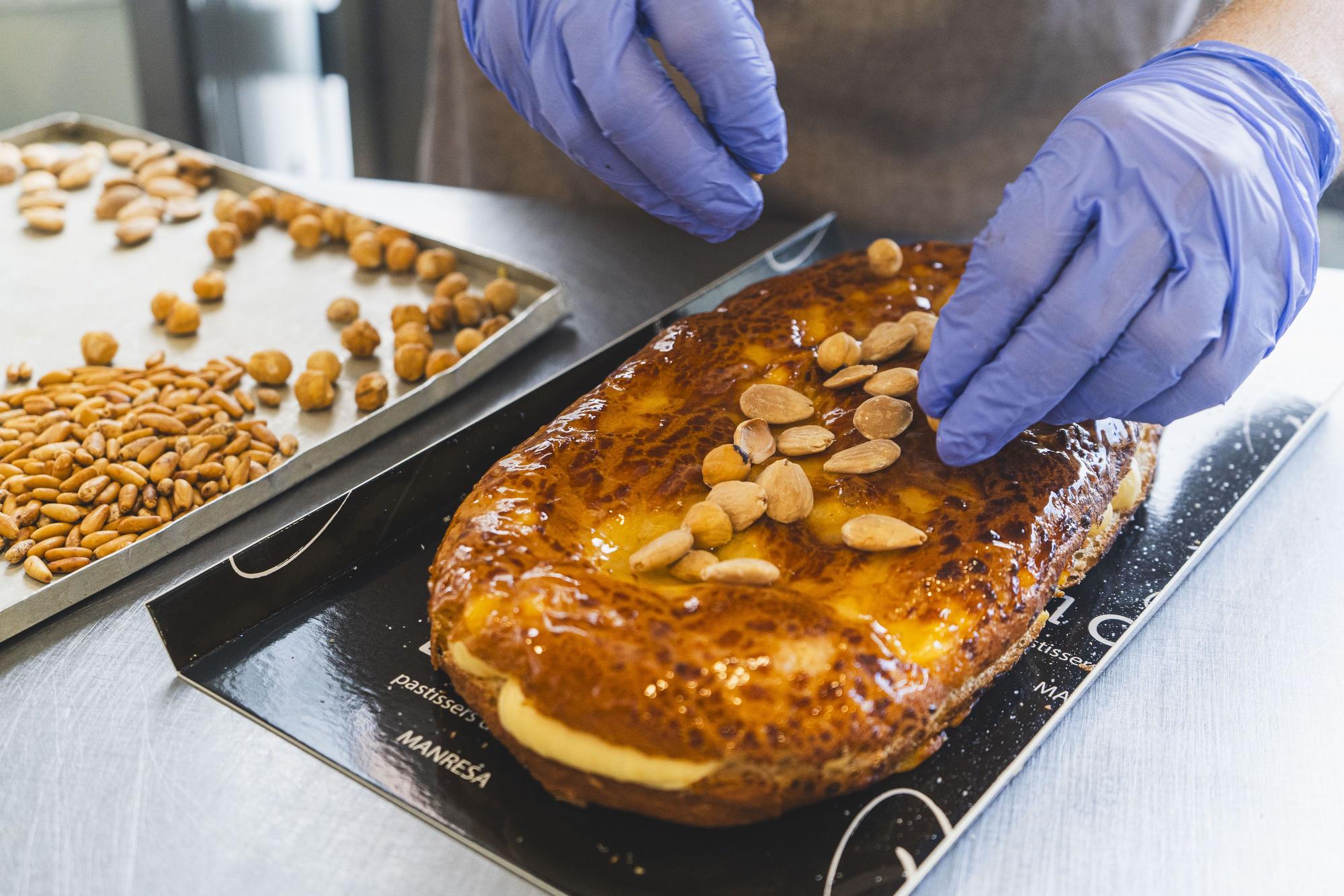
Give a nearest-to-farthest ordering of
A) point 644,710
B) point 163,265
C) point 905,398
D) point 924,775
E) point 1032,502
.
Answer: point 644,710, point 924,775, point 1032,502, point 905,398, point 163,265

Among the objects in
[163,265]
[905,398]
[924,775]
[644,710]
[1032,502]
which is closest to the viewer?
[644,710]

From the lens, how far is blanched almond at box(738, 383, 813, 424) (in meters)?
1.31

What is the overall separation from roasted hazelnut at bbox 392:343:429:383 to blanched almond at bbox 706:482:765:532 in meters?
0.76

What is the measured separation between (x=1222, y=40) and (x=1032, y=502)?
0.66 metres

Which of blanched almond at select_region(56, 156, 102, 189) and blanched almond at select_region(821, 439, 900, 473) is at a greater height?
blanched almond at select_region(821, 439, 900, 473)

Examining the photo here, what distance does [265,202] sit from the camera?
2.20 meters

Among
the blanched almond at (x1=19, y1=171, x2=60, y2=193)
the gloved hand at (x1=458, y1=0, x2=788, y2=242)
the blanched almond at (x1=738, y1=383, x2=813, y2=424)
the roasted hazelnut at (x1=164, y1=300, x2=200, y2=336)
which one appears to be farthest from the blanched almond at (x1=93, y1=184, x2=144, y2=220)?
the blanched almond at (x1=738, y1=383, x2=813, y2=424)

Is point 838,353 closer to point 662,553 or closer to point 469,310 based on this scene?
point 662,553

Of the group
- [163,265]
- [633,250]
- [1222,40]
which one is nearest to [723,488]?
[1222,40]

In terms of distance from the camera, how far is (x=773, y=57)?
216cm

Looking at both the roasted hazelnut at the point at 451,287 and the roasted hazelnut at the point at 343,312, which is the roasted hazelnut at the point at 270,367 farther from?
the roasted hazelnut at the point at 451,287

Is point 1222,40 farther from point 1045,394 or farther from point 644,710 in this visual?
point 644,710

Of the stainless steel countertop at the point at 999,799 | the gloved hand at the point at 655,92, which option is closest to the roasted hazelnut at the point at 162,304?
the stainless steel countertop at the point at 999,799

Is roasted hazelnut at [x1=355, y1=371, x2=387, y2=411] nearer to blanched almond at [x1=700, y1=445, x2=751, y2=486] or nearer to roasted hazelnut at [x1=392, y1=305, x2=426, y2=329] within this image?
roasted hazelnut at [x1=392, y1=305, x2=426, y2=329]
